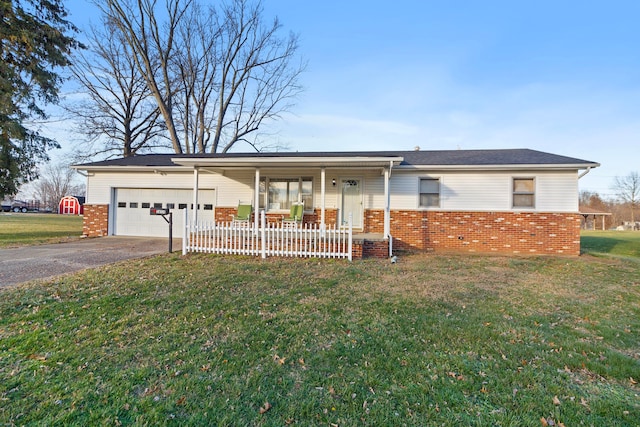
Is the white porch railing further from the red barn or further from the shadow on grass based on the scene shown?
the red barn

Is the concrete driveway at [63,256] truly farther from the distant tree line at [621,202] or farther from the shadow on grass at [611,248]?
the distant tree line at [621,202]

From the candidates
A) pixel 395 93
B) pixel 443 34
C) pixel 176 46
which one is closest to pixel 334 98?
pixel 395 93

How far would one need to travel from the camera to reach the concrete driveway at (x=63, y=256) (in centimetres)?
580

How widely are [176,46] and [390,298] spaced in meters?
23.0

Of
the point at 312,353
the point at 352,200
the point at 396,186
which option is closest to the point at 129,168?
the point at 352,200

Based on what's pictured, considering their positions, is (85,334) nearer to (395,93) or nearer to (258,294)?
(258,294)

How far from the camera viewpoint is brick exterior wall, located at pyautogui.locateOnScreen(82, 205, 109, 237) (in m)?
12.0

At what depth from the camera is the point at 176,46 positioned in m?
20.6

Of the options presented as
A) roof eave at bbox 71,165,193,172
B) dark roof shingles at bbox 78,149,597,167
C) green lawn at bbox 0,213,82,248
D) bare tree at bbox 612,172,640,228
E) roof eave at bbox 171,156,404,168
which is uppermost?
bare tree at bbox 612,172,640,228

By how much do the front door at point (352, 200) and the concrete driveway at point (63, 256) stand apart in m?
5.61

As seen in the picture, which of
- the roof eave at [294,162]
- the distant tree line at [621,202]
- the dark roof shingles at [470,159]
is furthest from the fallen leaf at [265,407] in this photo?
the distant tree line at [621,202]

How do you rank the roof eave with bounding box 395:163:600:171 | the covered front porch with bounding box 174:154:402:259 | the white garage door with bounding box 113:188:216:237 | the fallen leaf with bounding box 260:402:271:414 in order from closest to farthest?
the fallen leaf with bounding box 260:402:271:414 → the covered front porch with bounding box 174:154:402:259 → the roof eave with bounding box 395:163:600:171 → the white garage door with bounding box 113:188:216:237

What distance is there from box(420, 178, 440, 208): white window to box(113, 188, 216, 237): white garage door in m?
7.67

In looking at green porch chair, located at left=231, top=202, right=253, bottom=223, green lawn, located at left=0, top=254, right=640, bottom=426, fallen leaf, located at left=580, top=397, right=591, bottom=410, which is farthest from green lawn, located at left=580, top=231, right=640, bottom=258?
green porch chair, located at left=231, top=202, right=253, bottom=223
